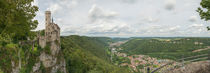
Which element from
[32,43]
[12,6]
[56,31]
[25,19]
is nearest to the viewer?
[12,6]

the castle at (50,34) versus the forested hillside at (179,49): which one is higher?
the castle at (50,34)

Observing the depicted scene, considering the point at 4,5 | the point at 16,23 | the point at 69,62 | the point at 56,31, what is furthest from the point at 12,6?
the point at 69,62

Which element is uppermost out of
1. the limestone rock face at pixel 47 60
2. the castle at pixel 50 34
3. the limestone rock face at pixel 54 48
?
the castle at pixel 50 34

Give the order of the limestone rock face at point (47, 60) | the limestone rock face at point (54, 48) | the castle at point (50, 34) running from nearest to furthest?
the limestone rock face at point (47, 60)
the castle at point (50, 34)
the limestone rock face at point (54, 48)

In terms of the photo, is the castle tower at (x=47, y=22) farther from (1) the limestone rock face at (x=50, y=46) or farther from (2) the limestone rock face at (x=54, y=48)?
(2) the limestone rock face at (x=54, y=48)

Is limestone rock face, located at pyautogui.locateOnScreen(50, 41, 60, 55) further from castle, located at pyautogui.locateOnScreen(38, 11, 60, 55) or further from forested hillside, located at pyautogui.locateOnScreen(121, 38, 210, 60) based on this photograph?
forested hillside, located at pyautogui.locateOnScreen(121, 38, 210, 60)

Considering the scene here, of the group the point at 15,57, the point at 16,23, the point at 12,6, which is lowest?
the point at 15,57

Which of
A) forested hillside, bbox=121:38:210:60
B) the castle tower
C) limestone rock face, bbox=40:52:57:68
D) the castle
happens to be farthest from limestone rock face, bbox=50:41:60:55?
forested hillside, bbox=121:38:210:60

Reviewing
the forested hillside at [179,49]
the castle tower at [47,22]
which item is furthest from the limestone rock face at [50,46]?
the forested hillside at [179,49]

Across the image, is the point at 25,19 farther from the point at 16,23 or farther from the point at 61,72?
the point at 61,72

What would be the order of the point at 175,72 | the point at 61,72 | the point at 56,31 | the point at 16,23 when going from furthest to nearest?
the point at 61,72 → the point at 56,31 → the point at 16,23 → the point at 175,72

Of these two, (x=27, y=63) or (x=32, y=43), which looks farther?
(x=32, y=43)
